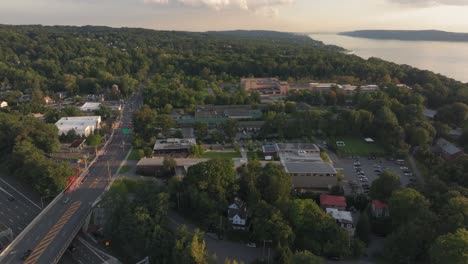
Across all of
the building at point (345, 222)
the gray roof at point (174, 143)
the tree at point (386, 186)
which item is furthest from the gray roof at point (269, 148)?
the building at point (345, 222)

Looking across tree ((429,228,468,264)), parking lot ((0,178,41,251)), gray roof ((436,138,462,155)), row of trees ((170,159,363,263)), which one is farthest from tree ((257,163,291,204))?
gray roof ((436,138,462,155))

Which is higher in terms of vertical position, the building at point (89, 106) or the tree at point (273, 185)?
the tree at point (273, 185)

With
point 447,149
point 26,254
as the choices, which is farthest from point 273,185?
point 447,149

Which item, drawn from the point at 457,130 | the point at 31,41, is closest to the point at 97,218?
the point at 457,130

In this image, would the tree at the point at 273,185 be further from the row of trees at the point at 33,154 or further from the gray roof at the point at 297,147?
the row of trees at the point at 33,154

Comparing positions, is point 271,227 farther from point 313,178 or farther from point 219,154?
point 219,154
